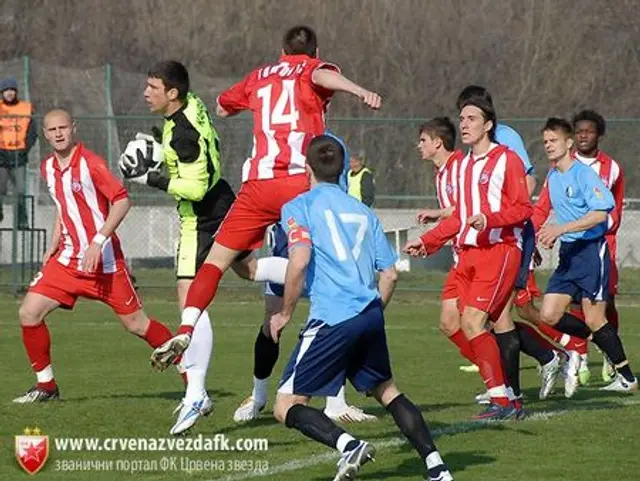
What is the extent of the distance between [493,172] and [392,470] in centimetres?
238

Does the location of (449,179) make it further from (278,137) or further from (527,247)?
(278,137)

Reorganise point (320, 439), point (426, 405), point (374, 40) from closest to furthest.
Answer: point (320, 439)
point (426, 405)
point (374, 40)

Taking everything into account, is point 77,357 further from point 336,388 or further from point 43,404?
point 336,388

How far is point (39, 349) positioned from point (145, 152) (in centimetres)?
160

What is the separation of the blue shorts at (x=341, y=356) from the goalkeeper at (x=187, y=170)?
2.00 metres

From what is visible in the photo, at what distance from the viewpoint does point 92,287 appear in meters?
11.3

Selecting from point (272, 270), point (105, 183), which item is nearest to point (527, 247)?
point (272, 270)

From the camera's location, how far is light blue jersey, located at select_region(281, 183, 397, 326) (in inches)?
333

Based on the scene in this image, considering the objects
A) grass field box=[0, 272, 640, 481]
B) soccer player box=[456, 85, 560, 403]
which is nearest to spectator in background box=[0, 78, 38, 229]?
grass field box=[0, 272, 640, 481]

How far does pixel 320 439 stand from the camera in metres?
8.37

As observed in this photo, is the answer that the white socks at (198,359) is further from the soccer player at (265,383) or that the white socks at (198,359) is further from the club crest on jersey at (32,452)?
the club crest on jersey at (32,452)

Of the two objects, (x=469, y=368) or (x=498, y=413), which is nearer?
(x=498, y=413)

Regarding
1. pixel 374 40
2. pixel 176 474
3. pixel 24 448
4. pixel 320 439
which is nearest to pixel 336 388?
pixel 320 439

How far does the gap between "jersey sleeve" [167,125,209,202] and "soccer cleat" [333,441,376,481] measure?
9.41 ft
